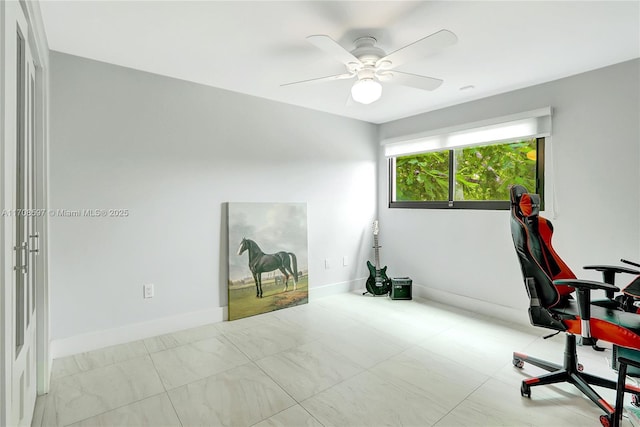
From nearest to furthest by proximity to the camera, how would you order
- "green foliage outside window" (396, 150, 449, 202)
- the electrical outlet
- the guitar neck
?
the electrical outlet, "green foliage outside window" (396, 150, 449, 202), the guitar neck

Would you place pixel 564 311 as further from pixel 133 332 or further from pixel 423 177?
pixel 133 332

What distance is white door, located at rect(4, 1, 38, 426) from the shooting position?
113 cm

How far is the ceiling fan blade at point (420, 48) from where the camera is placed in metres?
1.72

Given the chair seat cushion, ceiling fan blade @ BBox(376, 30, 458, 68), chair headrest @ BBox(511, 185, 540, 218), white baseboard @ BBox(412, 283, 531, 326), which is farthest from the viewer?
white baseboard @ BBox(412, 283, 531, 326)

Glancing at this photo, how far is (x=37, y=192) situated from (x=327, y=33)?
215cm

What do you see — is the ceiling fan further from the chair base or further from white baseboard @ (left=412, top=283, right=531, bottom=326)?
white baseboard @ (left=412, top=283, right=531, bottom=326)

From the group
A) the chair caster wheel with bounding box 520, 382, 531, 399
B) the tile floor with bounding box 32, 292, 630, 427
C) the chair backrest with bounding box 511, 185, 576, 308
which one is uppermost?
the chair backrest with bounding box 511, 185, 576, 308

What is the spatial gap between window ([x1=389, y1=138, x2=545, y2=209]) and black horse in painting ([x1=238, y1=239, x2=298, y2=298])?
1.72 meters

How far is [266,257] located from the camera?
3.54 m

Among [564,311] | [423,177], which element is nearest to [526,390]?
[564,311]

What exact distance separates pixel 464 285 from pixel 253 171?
106 inches

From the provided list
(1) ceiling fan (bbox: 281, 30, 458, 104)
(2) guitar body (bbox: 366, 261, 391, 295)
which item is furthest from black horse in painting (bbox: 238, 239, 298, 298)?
(1) ceiling fan (bbox: 281, 30, 458, 104)

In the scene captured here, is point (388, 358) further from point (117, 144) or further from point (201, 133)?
point (117, 144)

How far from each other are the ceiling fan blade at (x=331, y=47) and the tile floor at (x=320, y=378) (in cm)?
211
